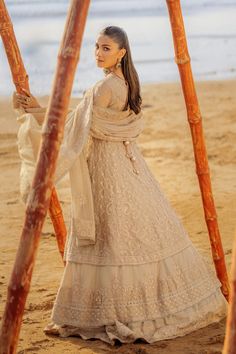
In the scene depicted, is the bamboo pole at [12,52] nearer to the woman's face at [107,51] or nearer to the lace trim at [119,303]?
the woman's face at [107,51]

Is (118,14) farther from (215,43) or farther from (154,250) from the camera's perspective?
(154,250)

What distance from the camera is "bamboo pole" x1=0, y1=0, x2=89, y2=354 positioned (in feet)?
12.3

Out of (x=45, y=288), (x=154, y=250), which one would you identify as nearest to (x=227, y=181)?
(x=45, y=288)

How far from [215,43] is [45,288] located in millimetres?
14369

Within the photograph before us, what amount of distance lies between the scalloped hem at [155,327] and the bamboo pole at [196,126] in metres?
0.28

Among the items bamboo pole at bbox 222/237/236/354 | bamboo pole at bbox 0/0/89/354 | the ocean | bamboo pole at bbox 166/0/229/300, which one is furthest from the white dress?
the ocean

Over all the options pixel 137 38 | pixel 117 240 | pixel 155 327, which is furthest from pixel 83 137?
pixel 137 38

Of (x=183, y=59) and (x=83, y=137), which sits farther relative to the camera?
(x=183, y=59)

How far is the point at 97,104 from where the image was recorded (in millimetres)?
4910

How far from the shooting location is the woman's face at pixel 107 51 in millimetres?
4871

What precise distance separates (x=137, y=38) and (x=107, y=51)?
16.3 m

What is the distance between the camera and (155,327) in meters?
4.99

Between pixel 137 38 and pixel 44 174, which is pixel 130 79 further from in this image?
pixel 137 38

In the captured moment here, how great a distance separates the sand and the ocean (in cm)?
152
